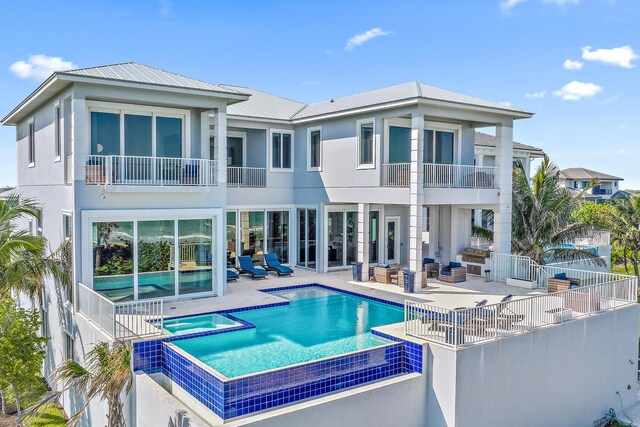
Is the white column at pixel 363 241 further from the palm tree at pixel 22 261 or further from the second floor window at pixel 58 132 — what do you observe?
the second floor window at pixel 58 132

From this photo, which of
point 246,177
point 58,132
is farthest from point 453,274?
point 58,132

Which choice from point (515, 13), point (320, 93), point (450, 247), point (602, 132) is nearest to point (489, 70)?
point (515, 13)

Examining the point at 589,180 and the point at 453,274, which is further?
the point at 589,180

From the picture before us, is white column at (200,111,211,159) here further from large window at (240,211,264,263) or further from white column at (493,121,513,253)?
white column at (493,121,513,253)

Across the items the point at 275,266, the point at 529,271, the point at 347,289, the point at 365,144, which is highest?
the point at 365,144

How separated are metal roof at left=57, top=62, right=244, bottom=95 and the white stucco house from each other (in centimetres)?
11

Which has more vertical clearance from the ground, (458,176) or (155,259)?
(458,176)

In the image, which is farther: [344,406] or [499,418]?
[499,418]

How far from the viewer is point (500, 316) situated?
41.1ft

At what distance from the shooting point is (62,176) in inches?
621

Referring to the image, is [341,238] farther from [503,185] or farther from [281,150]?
[503,185]

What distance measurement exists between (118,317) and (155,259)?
3.58 metres

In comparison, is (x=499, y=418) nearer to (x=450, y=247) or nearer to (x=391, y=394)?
(x=391, y=394)

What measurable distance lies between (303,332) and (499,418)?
5.34 m
